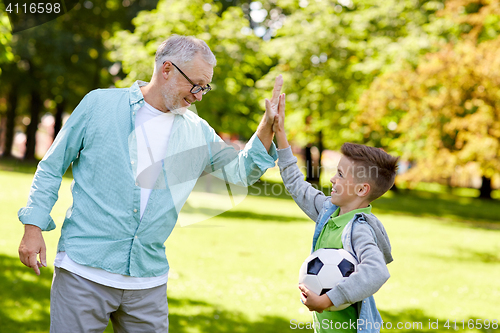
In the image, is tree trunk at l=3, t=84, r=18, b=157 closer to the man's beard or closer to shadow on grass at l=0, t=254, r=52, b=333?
shadow on grass at l=0, t=254, r=52, b=333

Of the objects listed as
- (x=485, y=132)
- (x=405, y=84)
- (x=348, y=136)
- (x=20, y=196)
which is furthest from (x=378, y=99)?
(x=20, y=196)

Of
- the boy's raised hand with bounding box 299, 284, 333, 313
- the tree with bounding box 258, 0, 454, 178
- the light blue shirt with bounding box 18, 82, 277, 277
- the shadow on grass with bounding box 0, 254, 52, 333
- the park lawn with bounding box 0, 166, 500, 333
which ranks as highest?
the tree with bounding box 258, 0, 454, 178

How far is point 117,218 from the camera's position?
8.00 feet

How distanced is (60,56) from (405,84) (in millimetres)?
18546

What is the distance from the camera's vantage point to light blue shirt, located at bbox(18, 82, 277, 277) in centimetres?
242

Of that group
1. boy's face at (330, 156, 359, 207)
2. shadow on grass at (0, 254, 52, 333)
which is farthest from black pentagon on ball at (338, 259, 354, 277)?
shadow on grass at (0, 254, 52, 333)

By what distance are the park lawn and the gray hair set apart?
3.20 m

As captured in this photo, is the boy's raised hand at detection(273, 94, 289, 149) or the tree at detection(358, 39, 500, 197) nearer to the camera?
the boy's raised hand at detection(273, 94, 289, 149)

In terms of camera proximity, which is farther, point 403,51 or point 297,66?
point 297,66

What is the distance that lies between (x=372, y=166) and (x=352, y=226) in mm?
343

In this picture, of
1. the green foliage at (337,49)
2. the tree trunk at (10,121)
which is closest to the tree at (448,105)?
the green foliage at (337,49)

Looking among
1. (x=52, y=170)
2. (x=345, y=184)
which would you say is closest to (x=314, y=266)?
Result: (x=345, y=184)

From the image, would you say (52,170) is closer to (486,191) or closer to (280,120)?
(280,120)

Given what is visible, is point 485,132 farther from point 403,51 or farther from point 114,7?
point 114,7
